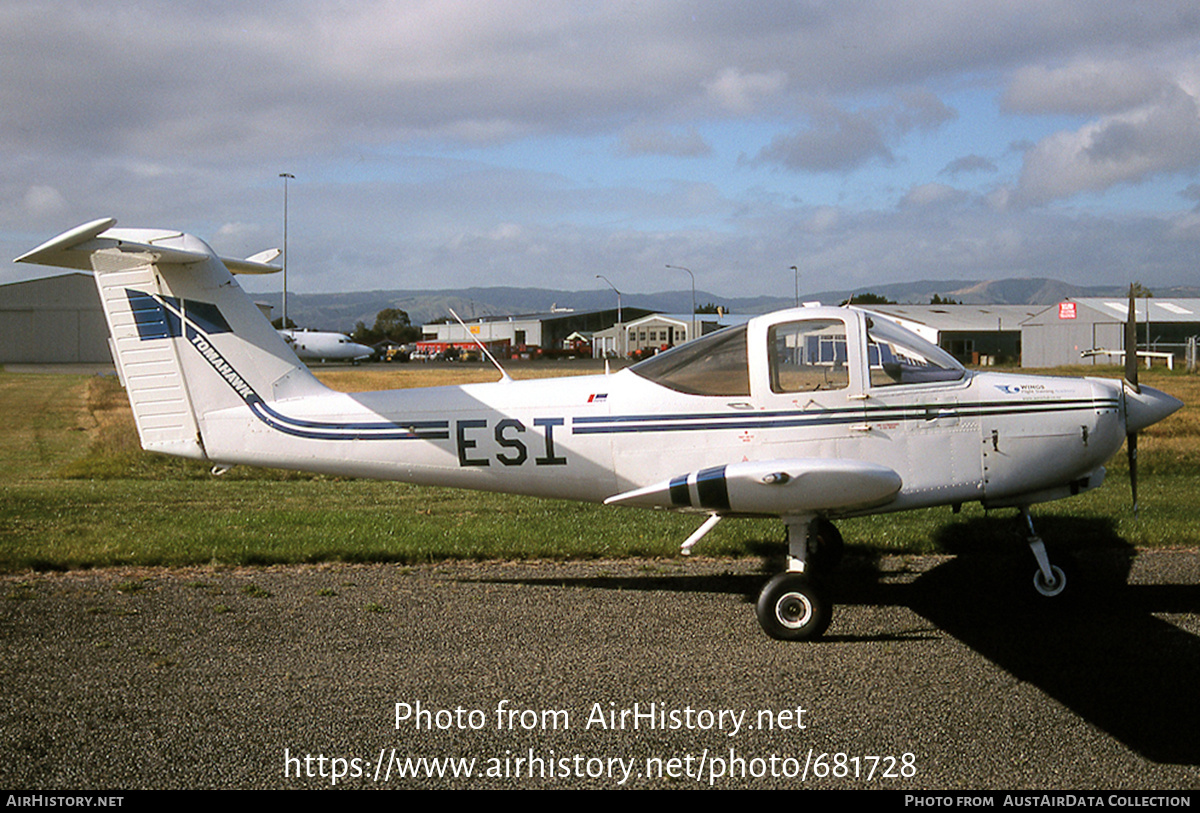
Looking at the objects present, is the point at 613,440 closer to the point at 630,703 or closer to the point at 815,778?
the point at 630,703

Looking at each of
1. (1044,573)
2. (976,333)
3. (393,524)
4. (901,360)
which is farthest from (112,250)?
(976,333)

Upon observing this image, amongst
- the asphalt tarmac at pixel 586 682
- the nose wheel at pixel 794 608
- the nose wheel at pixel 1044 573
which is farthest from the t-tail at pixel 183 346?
the nose wheel at pixel 1044 573

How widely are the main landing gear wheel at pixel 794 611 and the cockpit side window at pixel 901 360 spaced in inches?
63.3

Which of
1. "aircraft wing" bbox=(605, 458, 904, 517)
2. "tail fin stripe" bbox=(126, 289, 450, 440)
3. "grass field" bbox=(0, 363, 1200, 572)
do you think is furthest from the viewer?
"grass field" bbox=(0, 363, 1200, 572)

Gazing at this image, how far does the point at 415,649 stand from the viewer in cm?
609

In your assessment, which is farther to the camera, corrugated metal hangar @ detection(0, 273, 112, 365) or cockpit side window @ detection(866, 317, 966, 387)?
corrugated metal hangar @ detection(0, 273, 112, 365)

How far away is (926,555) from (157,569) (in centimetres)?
717

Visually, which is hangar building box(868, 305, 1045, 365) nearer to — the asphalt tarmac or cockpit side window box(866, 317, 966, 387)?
cockpit side window box(866, 317, 966, 387)

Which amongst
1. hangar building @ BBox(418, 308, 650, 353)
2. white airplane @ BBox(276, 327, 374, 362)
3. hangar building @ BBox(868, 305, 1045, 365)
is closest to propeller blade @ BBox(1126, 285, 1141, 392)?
hangar building @ BBox(868, 305, 1045, 365)

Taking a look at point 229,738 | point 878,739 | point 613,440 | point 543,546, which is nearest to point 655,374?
point 613,440

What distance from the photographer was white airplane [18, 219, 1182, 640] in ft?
21.3

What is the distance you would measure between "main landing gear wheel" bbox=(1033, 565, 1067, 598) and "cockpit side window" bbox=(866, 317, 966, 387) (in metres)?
1.79

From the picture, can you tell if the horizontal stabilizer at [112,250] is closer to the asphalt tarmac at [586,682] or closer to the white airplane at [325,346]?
the asphalt tarmac at [586,682]

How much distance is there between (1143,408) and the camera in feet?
23.1
